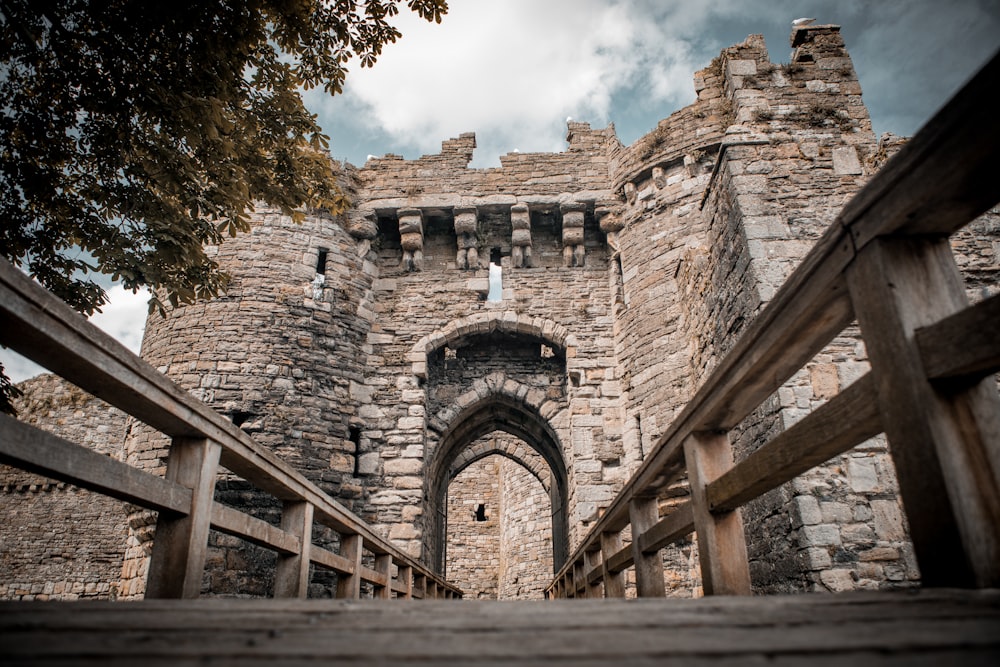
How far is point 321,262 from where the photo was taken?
8.25m

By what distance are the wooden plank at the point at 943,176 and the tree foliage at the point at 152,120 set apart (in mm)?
3235

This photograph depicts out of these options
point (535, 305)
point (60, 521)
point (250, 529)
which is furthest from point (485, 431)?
point (60, 521)

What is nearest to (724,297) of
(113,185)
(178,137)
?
(178,137)

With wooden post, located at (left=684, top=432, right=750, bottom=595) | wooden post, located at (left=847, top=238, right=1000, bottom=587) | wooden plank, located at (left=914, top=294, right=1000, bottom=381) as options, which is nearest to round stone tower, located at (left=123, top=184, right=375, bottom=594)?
wooden post, located at (left=684, top=432, right=750, bottom=595)

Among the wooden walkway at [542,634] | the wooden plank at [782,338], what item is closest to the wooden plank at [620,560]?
the wooden plank at [782,338]

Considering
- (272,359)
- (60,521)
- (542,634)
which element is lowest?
(542,634)

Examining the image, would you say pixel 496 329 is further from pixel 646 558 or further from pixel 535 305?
pixel 646 558

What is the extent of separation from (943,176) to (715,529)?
1.38 m

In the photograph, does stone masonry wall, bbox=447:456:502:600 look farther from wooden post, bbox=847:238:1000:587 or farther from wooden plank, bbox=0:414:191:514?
wooden post, bbox=847:238:1000:587

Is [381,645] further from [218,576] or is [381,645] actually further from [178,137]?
[218,576]

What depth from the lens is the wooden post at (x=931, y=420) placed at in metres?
1.00

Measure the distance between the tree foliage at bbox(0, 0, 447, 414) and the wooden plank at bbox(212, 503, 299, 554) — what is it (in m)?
2.13

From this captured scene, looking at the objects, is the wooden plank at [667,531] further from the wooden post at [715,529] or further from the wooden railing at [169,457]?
the wooden railing at [169,457]

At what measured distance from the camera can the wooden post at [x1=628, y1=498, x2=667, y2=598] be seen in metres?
2.72
